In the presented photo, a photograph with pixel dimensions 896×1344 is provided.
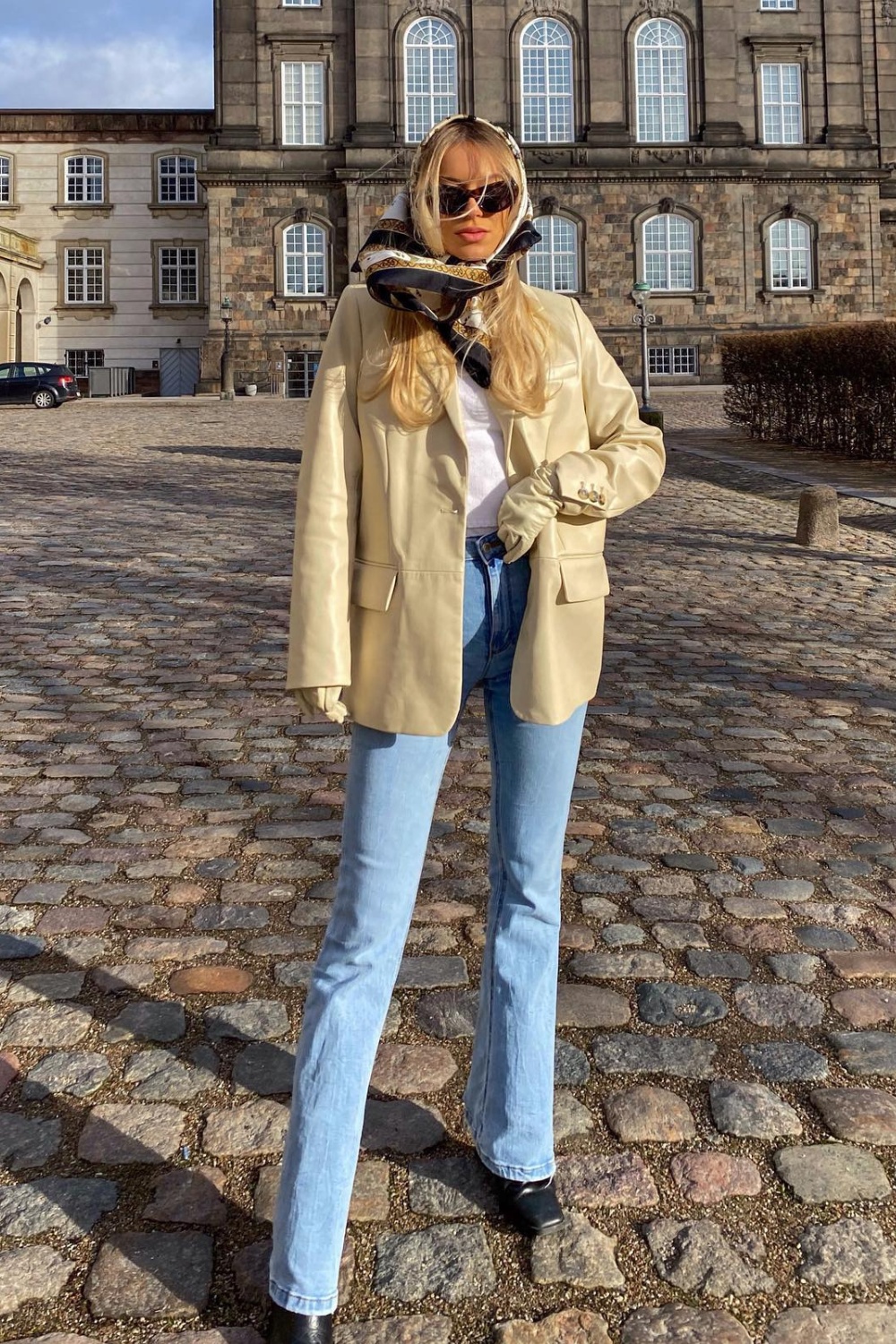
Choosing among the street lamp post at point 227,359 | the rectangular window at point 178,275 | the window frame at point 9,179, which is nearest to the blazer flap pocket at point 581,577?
the street lamp post at point 227,359

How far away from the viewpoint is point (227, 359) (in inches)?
1550

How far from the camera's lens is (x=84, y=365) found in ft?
161

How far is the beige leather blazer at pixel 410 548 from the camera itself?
2225 mm

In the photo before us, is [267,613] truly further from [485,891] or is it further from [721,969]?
[721,969]

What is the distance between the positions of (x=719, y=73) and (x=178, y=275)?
68.6 ft

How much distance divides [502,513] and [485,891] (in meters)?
2.10

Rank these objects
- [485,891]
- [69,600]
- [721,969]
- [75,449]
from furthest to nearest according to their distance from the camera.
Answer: [75,449], [69,600], [485,891], [721,969]

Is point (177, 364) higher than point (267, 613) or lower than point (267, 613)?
higher

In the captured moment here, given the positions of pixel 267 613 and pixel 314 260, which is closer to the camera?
pixel 267 613

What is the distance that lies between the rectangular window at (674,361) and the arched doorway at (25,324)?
75.6 feet

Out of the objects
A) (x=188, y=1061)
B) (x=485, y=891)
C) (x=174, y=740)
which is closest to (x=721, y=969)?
(x=485, y=891)

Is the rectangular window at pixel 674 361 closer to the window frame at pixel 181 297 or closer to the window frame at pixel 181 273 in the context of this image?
the window frame at pixel 181 297

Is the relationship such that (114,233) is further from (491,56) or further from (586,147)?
(586,147)

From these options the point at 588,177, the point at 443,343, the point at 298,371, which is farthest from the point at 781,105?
the point at 443,343
